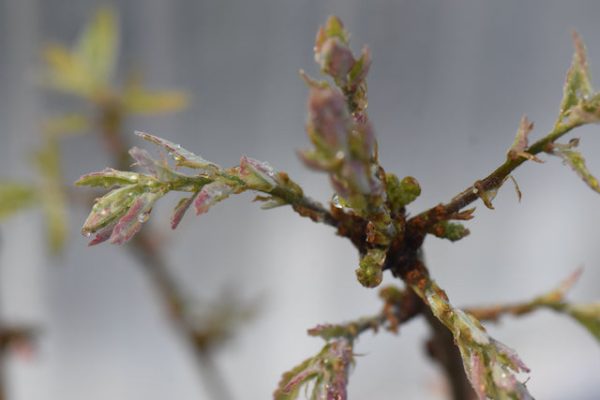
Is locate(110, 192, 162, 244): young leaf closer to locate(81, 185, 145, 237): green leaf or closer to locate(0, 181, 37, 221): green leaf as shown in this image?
locate(81, 185, 145, 237): green leaf

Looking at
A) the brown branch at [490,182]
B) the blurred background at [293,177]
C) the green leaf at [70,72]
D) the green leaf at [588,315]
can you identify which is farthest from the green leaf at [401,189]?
the blurred background at [293,177]

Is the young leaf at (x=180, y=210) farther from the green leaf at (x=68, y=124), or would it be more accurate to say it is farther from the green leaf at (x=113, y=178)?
the green leaf at (x=68, y=124)

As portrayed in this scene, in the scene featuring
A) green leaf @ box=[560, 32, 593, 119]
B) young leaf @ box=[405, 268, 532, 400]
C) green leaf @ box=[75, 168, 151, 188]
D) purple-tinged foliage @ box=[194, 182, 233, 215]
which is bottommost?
young leaf @ box=[405, 268, 532, 400]

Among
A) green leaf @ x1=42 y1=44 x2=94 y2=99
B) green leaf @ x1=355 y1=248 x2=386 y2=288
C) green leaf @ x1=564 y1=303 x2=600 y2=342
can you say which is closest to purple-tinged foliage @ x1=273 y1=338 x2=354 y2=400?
green leaf @ x1=355 y1=248 x2=386 y2=288

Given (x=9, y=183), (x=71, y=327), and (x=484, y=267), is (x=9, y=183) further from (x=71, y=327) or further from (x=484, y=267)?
(x=484, y=267)

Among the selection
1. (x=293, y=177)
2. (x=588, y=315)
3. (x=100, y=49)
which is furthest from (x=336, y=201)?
(x=293, y=177)

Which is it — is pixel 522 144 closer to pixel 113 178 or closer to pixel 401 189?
pixel 401 189
